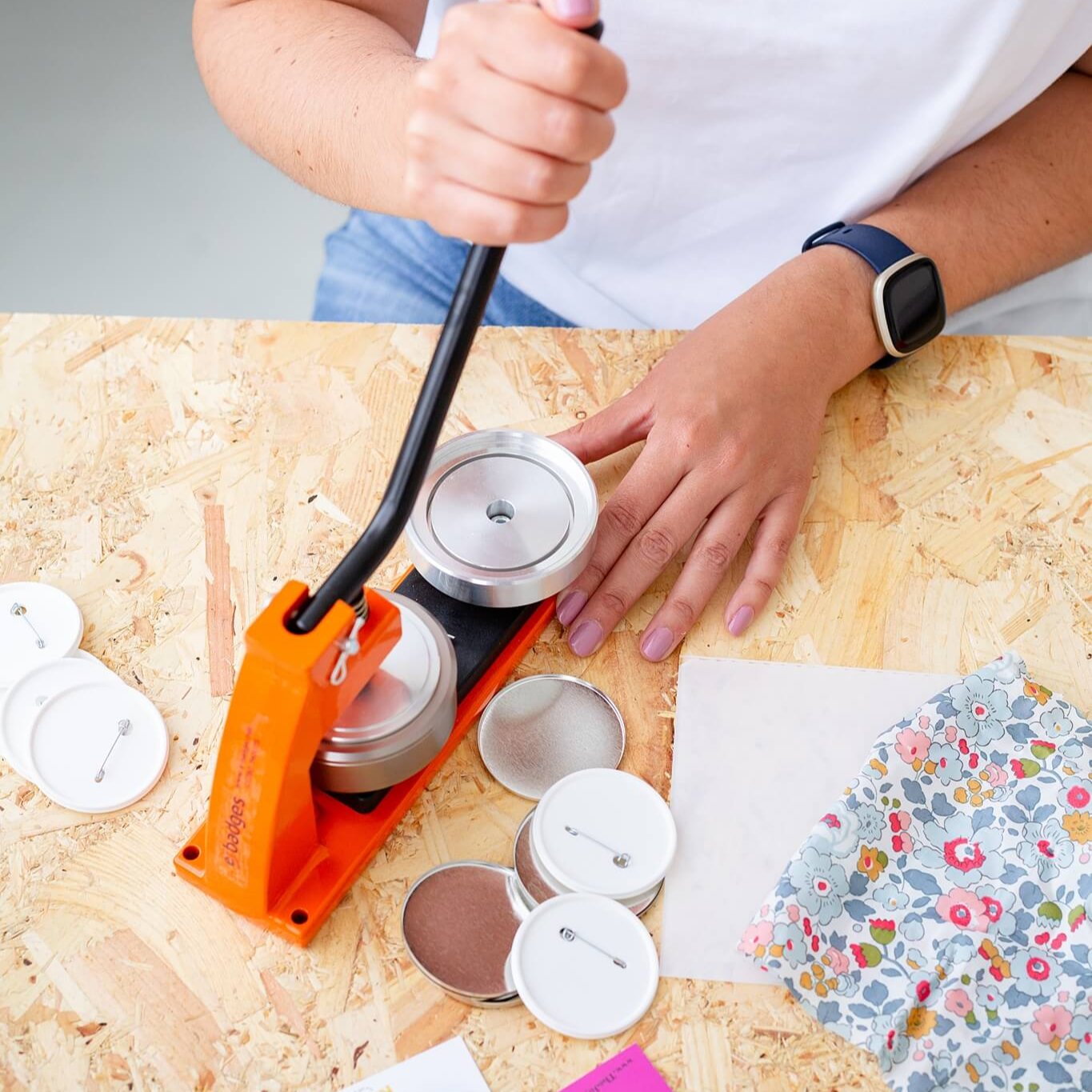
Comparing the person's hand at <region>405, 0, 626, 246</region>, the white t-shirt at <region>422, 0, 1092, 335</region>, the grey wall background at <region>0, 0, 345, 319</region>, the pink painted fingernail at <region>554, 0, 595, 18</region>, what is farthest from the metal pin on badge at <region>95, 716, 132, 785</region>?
the grey wall background at <region>0, 0, 345, 319</region>

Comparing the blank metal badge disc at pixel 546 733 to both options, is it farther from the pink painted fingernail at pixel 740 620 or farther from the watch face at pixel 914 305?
the watch face at pixel 914 305

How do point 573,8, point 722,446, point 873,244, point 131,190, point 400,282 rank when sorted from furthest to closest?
point 131,190 < point 400,282 < point 873,244 < point 722,446 < point 573,8

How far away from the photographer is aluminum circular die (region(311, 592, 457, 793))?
31.5 inches

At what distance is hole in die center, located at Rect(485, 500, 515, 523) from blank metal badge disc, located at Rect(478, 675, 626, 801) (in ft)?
0.44

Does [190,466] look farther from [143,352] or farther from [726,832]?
[726,832]

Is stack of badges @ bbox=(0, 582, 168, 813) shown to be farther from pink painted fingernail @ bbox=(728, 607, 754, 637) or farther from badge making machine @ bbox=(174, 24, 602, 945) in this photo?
pink painted fingernail @ bbox=(728, 607, 754, 637)

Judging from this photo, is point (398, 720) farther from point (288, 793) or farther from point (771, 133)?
point (771, 133)

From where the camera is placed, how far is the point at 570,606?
99cm

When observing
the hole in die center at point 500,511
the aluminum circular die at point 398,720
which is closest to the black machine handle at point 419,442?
the aluminum circular die at point 398,720

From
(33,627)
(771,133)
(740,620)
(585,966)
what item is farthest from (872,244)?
(33,627)

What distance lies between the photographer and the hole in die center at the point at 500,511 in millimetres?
952

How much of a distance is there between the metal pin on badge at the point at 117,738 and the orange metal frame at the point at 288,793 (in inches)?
3.7

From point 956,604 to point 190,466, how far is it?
703 millimetres

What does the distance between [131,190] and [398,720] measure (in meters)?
2.25
